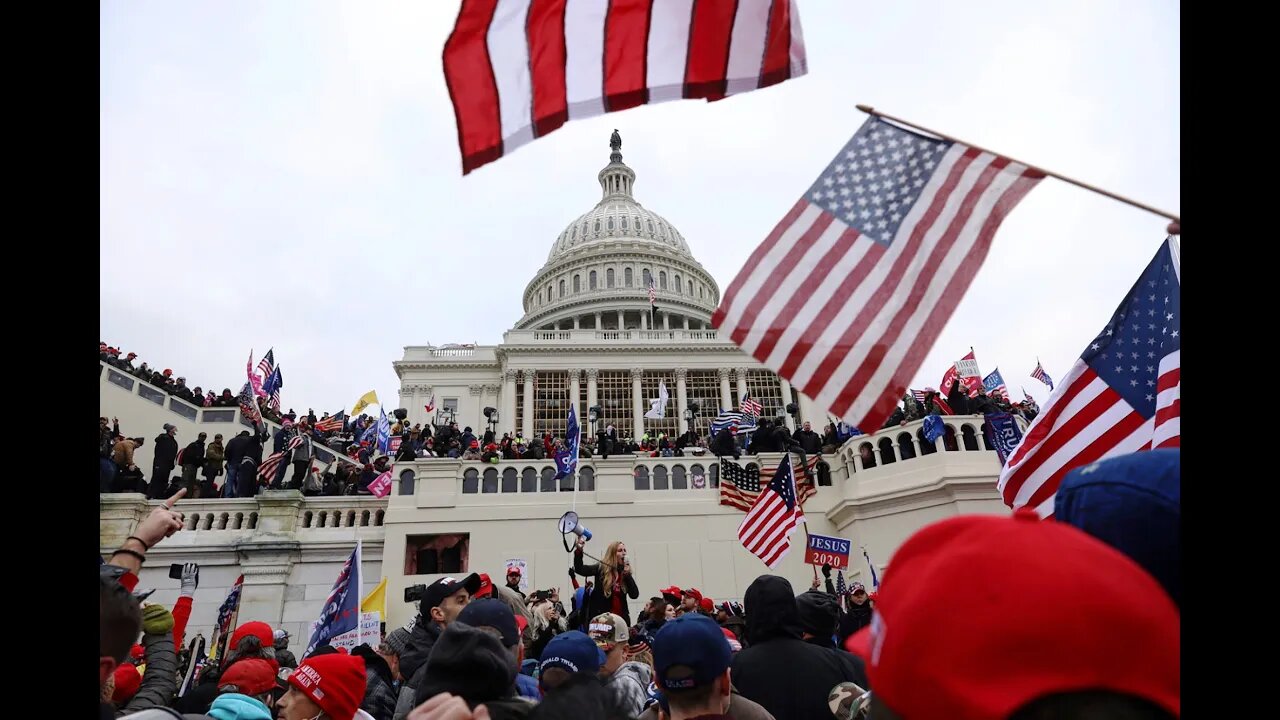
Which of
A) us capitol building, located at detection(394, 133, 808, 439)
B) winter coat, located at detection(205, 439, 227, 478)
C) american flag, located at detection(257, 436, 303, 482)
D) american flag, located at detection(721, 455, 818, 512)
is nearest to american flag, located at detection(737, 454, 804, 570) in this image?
american flag, located at detection(721, 455, 818, 512)

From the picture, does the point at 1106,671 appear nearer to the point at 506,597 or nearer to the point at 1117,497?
the point at 1117,497

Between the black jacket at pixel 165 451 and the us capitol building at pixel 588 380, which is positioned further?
the us capitol building at pixel 588 380

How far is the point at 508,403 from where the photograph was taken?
49031mm

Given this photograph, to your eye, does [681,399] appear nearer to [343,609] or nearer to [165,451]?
[165,451]

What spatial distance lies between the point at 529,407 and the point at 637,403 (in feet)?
22.5

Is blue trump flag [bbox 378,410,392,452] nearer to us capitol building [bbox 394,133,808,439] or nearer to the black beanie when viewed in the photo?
us capitol building [bbox 394,133,808,439]

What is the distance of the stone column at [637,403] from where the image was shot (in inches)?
1930

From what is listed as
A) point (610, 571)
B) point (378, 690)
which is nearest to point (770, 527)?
point (610, 571)

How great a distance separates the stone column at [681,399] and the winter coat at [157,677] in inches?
1730

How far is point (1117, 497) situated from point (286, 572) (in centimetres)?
1862

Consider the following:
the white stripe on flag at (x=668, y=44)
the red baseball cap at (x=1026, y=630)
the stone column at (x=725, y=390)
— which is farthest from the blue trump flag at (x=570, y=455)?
the stone column at (x=725, y=390)

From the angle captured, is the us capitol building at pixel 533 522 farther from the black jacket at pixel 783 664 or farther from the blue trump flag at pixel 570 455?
the black jacket at pixel 783 664

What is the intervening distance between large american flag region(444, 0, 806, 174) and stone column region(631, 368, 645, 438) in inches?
1757
